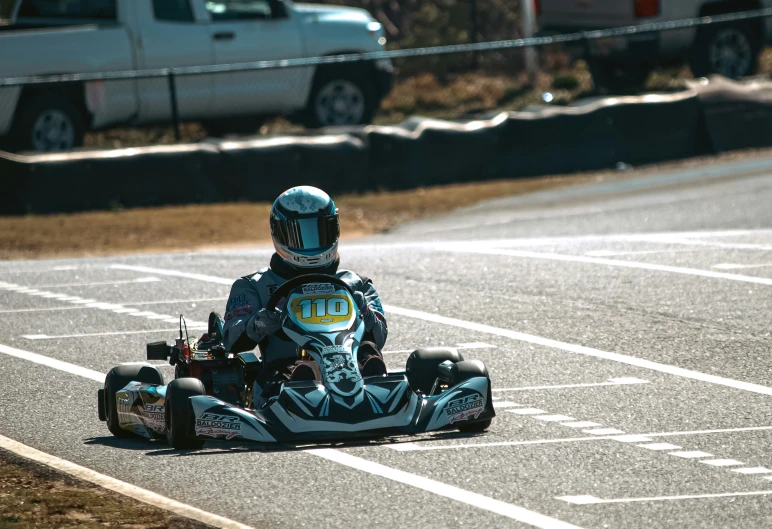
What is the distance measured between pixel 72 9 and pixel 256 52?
258 cm

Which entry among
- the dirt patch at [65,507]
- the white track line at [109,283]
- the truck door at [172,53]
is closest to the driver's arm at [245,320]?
the dirt patch at [65,507]

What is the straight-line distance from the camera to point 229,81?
19.7 metres

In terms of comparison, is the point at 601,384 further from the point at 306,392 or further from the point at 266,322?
the point at 306,392

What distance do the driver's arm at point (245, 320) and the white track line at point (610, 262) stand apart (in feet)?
18.4

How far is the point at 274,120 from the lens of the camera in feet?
75.7

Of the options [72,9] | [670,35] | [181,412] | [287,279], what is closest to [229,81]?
[72,9]

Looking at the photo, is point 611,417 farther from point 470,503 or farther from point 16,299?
point 16,299

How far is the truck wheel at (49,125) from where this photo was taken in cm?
1836

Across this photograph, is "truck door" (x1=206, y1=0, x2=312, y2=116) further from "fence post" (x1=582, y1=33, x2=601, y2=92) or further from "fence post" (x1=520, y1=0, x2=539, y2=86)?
"fence post" (x1=520, y1=0, x2=539, y2=86)

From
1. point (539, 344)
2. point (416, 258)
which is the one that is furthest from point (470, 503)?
point (416, 258)

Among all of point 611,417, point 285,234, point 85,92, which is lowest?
point 611,417

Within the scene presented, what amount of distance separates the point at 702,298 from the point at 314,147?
790cm

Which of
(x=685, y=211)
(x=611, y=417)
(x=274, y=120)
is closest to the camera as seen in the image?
(x=611, y=417)

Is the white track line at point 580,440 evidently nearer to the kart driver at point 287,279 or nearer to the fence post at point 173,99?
the kart driver at point 287,279
